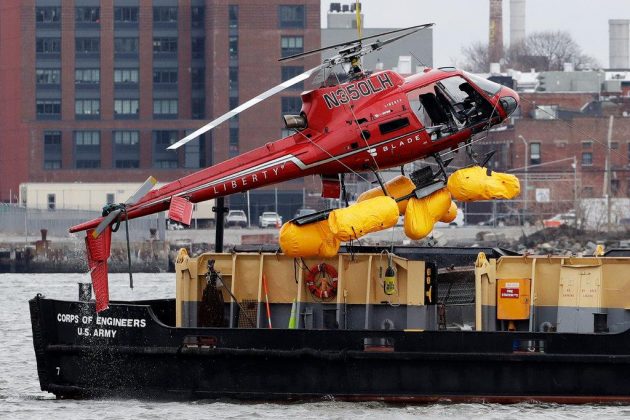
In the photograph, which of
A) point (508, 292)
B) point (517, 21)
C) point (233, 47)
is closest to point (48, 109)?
point (233, 47)

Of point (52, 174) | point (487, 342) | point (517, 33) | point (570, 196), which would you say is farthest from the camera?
point (517, 33)

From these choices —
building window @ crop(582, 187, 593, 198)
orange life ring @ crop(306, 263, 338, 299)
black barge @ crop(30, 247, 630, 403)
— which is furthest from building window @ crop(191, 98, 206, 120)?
orange life ring @ crop(306, 263, 338, 299)

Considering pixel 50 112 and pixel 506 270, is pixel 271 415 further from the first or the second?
pixel 50 112

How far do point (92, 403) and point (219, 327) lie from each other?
2394 mm

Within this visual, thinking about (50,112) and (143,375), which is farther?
(50,112)

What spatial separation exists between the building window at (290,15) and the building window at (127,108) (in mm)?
12063

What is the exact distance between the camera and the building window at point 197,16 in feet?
387

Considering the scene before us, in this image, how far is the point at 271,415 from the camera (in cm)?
2477

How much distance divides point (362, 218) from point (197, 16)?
312 ft

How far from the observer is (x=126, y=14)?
383 feet

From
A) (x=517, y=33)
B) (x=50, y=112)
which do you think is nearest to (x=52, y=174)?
(x=50, y=112)

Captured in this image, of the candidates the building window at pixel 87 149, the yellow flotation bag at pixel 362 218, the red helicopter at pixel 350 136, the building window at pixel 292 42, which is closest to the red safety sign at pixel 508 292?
the red helicopter at pixel 350 136

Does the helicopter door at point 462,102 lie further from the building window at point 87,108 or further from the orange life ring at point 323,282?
the building window at point 87,108

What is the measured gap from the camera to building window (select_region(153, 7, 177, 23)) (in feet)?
385
